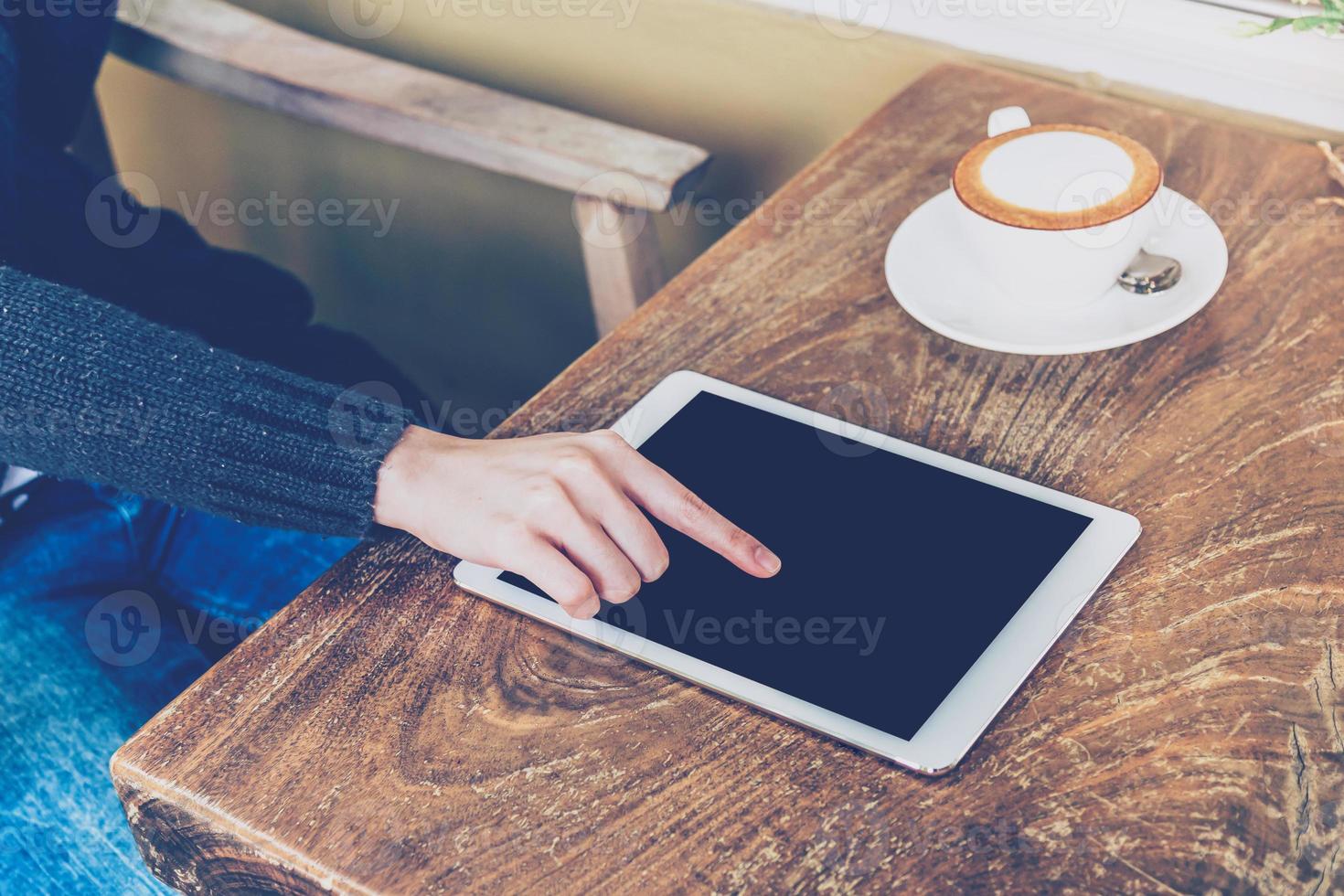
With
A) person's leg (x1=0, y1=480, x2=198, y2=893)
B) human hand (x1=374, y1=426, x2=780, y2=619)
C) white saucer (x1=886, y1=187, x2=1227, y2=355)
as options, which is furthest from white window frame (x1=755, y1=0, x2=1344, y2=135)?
person's leg (x1=0, y1=480, x2=198, y2=893)

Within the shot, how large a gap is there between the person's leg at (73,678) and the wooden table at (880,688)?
0.87 ft

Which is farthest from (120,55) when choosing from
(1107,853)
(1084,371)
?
(1107,853)

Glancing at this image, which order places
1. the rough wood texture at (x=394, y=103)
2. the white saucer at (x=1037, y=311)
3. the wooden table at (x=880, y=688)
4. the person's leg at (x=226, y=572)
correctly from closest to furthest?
1. the wooden table at (x=880, y=688)
2. the white saucer at (x=1037, y=311)
3. the person's leg at (x=226, y=572)
4. the rough wood texture at (x=394, y=103)

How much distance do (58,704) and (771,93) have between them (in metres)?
0.86

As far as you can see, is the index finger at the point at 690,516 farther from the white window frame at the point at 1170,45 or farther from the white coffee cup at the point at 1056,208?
the white window frame at the point at 1170,45

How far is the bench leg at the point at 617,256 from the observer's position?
1.06m

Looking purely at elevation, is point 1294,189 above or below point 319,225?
above

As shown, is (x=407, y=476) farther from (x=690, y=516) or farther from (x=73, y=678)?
(x=73, y=678)

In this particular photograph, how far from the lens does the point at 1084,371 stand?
721 millimetres

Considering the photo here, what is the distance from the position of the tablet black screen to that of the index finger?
0.01 meters

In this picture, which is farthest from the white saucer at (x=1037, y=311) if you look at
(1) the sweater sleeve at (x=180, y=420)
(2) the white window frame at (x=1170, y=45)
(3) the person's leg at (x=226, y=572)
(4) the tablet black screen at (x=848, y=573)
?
(3) the person's leg at (x=226, y=572)

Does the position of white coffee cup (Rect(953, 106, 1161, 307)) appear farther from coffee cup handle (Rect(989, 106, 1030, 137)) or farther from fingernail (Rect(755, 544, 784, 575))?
fingernail (Rect(755, 544, 784, 575))

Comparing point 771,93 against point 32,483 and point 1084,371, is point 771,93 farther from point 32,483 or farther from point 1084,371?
point 32,483

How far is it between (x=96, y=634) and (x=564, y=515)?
46 centimetres
